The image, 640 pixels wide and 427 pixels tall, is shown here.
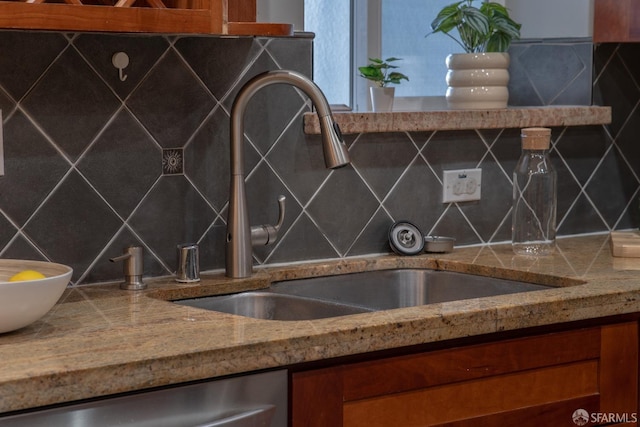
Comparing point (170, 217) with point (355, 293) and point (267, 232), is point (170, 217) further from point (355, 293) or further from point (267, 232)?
point (355, 293)

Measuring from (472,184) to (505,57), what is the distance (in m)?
0.35

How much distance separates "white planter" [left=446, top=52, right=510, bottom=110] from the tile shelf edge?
0.22ft

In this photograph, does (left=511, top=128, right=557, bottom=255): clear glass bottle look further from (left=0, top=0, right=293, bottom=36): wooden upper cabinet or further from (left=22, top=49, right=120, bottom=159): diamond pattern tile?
(left=22, top=49, right=120, bottom=159): diamond pattern tile

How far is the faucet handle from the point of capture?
87.4 inches

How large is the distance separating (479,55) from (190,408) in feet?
4.60

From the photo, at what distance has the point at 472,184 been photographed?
2.60 meters

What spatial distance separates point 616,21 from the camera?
2658mm

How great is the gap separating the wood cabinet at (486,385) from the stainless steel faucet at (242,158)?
1.49 feet

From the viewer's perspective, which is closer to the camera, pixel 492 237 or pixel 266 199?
pixel 266 199

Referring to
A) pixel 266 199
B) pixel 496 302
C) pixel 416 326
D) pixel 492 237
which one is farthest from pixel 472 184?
pixel 416 326

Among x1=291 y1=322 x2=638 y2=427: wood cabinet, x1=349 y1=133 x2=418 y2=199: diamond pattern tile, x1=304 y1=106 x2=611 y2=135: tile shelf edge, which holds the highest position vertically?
x1=304 y1=106 x2=611 y2=135: tile shelf edge

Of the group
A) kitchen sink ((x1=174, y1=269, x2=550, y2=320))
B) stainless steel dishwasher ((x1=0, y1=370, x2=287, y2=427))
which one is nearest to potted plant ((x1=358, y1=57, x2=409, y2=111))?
kitchen sink ((x1=174, y1=269, x2=550, y2=320))

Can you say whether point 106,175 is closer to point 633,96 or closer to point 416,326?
point 416,326

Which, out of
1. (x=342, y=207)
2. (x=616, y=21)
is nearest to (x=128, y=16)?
(x=342, y=207)
